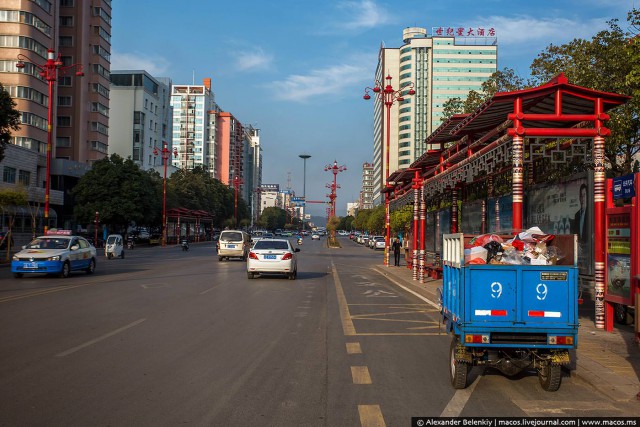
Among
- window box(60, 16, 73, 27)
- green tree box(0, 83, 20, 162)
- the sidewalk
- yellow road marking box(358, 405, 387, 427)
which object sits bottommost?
yellow road marking box(358, 405, 387, 427)

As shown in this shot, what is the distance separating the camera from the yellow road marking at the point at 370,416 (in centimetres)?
548

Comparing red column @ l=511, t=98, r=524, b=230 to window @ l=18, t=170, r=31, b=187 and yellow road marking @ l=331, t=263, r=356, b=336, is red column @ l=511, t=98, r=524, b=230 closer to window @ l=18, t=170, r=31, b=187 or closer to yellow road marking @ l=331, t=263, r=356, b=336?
yellow road marking @ l=331, t=263, r=356, b=336

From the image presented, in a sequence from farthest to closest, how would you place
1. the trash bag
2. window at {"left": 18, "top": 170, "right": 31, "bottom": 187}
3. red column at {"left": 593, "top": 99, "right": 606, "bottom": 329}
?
window at {"left": 18, "top": 170, "right": 31, "bottom": 187}, red column at {"left": 593, "top": 99, "right": 606, "bottom": 329}, the trash bag

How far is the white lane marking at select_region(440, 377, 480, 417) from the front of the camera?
229 inches

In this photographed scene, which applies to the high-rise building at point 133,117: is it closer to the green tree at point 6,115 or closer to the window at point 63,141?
the window at point 63,141

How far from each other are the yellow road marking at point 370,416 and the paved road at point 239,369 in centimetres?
2

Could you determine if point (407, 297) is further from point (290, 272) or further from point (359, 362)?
point (359, 362)

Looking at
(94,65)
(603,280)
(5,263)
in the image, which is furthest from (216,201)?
(603,280)

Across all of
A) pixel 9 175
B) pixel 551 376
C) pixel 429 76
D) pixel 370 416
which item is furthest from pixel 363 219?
pixel 370 416

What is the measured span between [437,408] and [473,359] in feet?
3.04

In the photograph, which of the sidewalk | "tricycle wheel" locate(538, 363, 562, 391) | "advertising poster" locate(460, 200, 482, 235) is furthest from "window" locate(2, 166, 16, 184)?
"tricycle wheel" locate(538, 363, 562, 391)

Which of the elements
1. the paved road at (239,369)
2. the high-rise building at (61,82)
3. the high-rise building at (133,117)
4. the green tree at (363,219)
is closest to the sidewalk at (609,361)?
the paved road at (239,369)

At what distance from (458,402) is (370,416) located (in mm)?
1088

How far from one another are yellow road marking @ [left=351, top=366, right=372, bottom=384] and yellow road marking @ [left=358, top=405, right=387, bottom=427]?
106 centimetres
